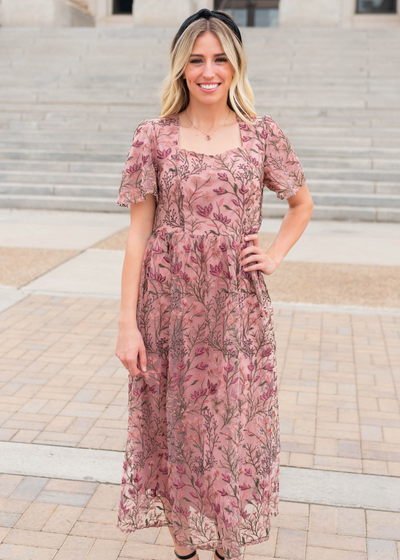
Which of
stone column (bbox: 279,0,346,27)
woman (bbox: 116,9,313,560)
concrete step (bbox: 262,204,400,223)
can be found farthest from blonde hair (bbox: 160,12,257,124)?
stone column (bbox: 279,0,346,27)

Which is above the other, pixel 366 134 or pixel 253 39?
pixel 253 39

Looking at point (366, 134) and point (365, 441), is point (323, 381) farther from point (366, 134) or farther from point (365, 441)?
point (366, 134)

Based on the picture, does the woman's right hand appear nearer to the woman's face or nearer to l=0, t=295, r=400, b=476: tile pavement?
the woman's face

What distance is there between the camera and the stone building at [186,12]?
21.5 m

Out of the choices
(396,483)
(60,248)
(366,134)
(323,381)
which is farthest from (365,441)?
(366,134)

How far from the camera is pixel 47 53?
60.3ft

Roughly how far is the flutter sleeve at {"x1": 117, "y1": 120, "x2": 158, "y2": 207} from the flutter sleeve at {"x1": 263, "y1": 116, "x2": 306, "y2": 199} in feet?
1.29

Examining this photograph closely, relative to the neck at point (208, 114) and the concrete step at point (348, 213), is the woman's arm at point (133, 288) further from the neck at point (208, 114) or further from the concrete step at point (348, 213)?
the concrete step at point (348, 213)

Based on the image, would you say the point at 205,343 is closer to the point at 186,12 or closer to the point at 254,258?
the point at 254,258

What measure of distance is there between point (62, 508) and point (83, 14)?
24740 millimetres

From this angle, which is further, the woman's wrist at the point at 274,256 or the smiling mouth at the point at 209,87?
the woman's wrist at the point at 274,256

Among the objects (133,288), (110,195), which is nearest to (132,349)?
(133,288)

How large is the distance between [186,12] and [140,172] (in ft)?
69.3

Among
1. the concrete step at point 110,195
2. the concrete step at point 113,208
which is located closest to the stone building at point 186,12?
the concrete step at point 110,195
